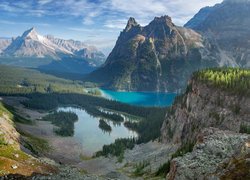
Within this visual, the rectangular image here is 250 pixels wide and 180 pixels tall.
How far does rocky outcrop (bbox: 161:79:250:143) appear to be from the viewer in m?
146

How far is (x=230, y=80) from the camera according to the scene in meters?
160

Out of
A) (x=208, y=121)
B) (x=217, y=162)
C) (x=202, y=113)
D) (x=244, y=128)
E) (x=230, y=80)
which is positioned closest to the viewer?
(x=217, y=162)

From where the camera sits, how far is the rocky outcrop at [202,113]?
146 meters

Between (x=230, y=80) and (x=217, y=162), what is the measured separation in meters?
103

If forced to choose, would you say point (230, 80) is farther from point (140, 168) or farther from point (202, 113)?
point (140, 168)

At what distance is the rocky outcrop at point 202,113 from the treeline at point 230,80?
7.34 ft

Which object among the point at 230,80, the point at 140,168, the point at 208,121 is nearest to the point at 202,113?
the point at 208,121

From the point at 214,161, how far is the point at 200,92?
367ft

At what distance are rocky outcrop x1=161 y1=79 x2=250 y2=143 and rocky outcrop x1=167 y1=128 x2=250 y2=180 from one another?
223ft

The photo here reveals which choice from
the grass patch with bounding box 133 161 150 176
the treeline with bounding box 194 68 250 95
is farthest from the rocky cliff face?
the grass patch with bounding box 133 161 150 176

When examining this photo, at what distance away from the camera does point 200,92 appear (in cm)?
17350

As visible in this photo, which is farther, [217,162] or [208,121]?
[208,121]

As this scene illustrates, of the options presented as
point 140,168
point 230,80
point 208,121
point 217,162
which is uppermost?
point 230,80

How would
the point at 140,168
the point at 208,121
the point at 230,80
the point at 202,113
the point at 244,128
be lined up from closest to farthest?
the point at 244,128 < the point at 140,168 < the point at 208,121 < the point at 230,80 < the point at 202,113
